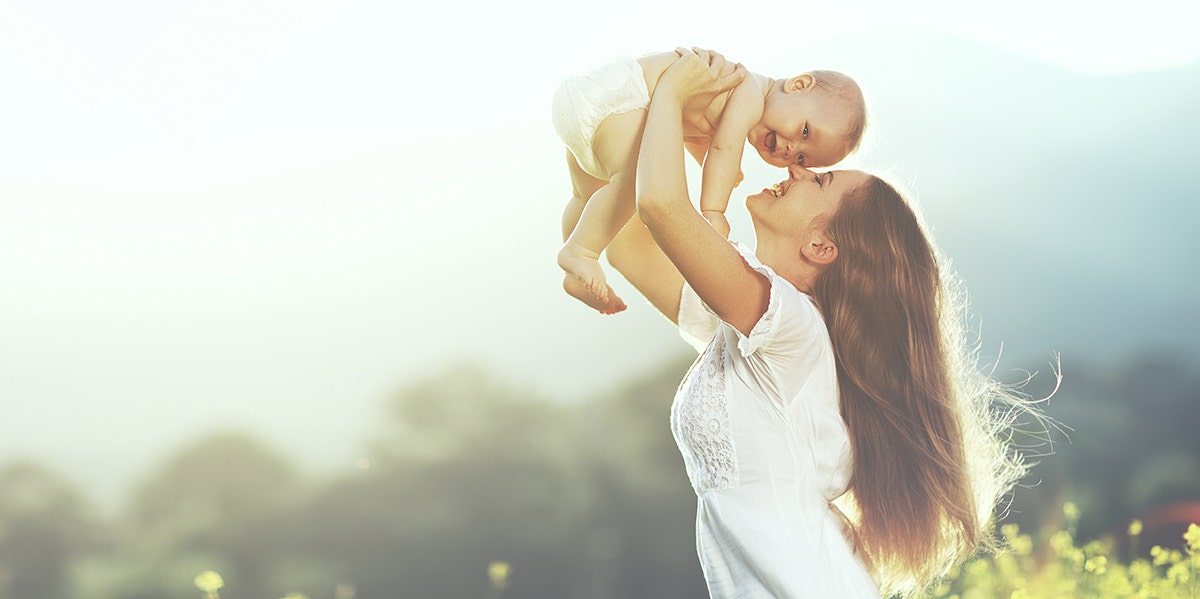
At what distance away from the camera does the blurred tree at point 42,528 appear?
4934 millimetres

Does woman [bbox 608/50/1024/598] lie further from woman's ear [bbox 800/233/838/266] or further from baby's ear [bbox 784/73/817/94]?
baby's ear [bbox 784/73/817/94]

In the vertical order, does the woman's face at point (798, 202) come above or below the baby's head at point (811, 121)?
below

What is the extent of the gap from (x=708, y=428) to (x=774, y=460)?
0.41 ft

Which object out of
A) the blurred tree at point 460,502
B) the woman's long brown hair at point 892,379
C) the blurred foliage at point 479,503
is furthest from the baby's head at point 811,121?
the blurred tree at point 460,502

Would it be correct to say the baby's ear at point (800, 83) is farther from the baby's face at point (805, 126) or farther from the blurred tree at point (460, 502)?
the blurred tree at point (460, 502)

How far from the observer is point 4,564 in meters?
4.91

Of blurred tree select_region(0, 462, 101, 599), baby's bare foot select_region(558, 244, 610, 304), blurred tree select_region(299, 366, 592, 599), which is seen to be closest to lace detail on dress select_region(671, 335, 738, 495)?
baby's bare foot select_region(558, 244, 610, 304)

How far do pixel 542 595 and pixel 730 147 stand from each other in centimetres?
335

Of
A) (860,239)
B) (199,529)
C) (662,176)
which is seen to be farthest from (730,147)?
(199,529)

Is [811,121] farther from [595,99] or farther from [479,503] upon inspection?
[479,503]

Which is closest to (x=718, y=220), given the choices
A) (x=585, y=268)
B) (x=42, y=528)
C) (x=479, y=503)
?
(x=585, y=268)

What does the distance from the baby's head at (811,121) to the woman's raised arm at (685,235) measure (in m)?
0.44

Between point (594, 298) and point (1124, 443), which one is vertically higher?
point (594, 298)

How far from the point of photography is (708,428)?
2.00 metres
